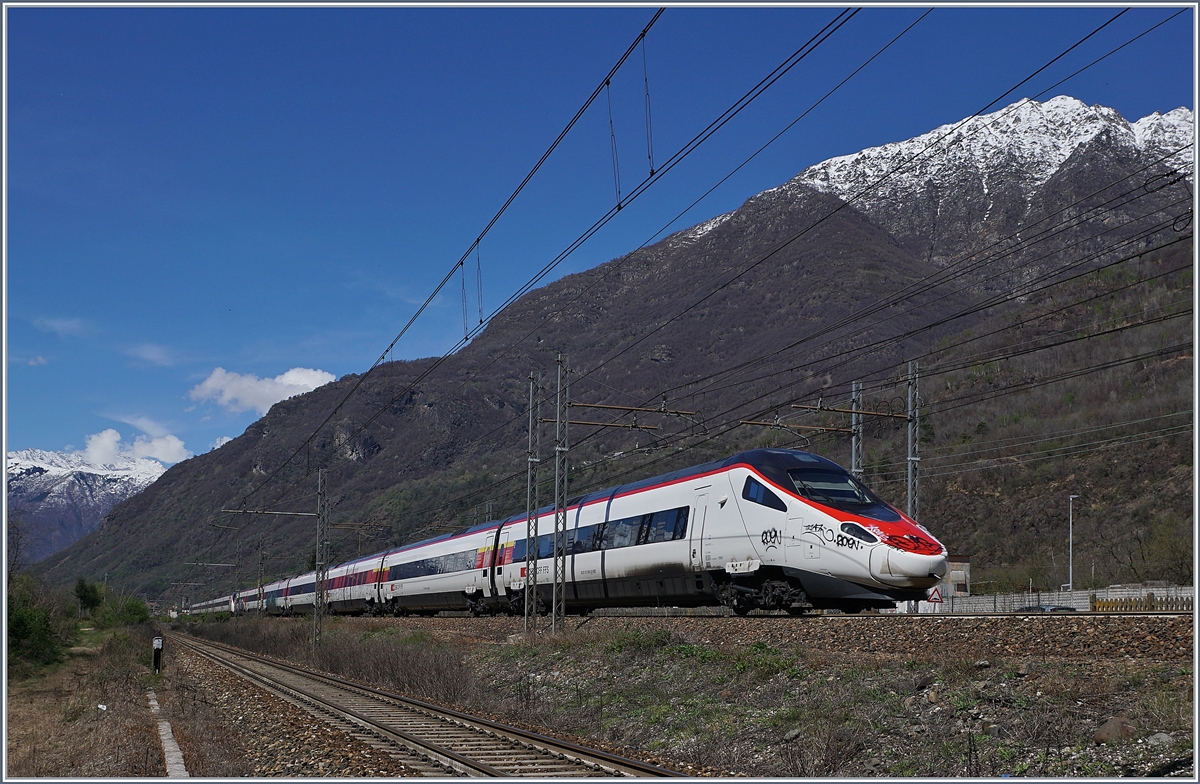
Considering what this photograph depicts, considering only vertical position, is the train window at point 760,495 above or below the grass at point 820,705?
above

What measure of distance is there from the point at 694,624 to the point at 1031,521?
58553mm

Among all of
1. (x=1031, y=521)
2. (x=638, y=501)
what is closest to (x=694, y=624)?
(x=638, y=501)

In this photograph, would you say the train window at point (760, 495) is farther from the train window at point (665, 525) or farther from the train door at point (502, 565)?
the train door at point (502, 565)

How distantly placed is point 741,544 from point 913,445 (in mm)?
14440

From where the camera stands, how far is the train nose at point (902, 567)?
19.5 meters

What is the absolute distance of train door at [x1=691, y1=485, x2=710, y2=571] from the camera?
2414 cm

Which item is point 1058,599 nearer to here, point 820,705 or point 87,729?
point 820,705

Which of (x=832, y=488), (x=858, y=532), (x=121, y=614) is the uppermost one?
(x=832, y=488)

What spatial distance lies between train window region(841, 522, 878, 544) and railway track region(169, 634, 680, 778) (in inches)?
325

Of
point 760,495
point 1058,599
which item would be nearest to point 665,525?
point 760,495

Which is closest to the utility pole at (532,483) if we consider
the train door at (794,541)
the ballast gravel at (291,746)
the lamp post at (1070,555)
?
the ballast gravel at (291,746)

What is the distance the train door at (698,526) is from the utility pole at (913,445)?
11.2 m

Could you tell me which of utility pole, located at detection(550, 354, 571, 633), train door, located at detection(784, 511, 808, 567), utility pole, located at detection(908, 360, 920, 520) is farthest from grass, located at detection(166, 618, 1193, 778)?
utility pole, located at detection(908, 360, 920, 520)

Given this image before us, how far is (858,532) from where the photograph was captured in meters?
20.1
